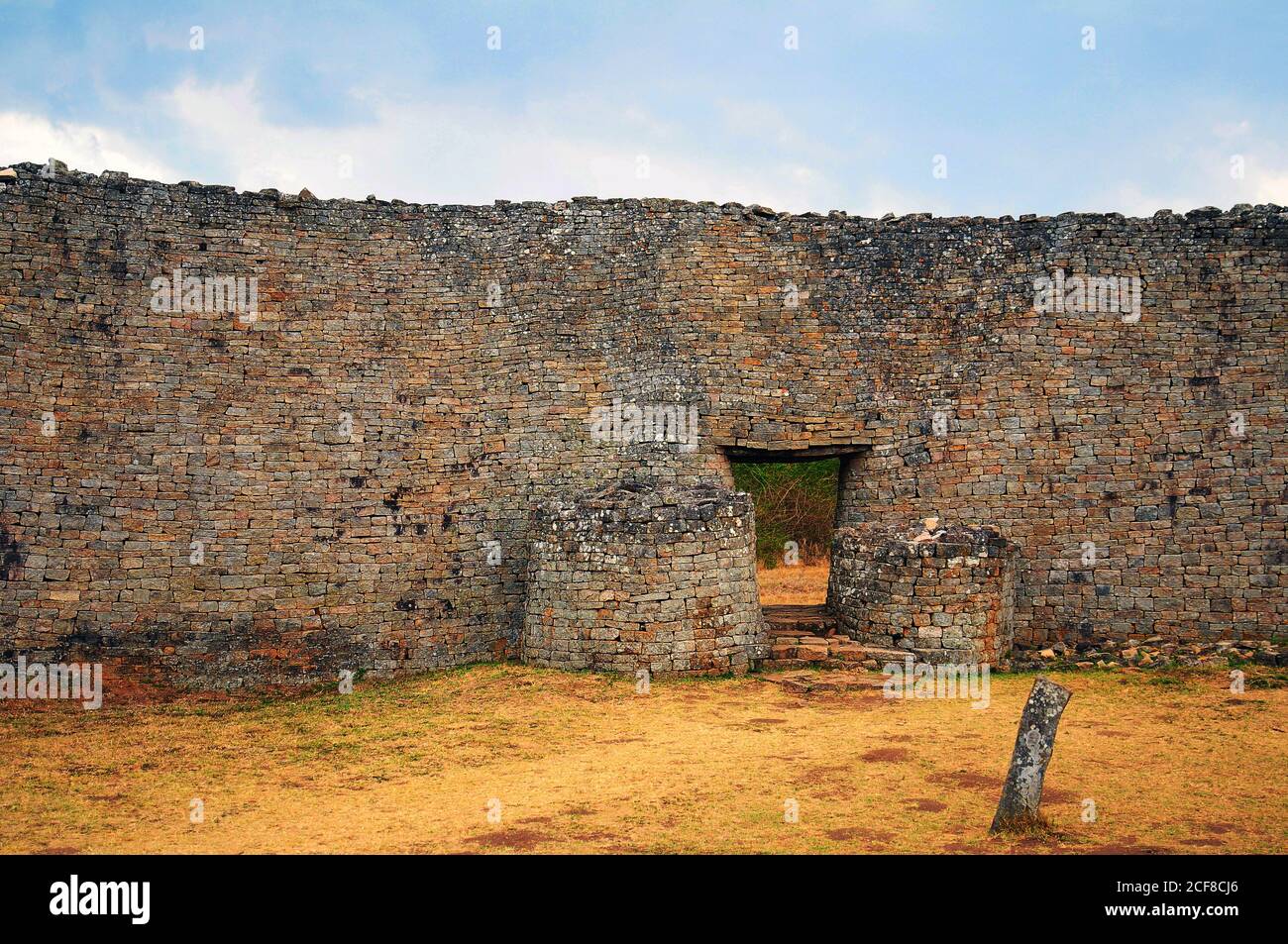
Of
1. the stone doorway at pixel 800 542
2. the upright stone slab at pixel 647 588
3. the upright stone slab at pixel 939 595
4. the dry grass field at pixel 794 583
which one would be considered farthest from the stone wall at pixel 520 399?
the dry grass field at pixel 794 583

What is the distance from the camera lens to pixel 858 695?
1137 centimetres

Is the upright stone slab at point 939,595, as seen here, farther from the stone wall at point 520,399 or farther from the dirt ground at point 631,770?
the stone wall at point 520,399

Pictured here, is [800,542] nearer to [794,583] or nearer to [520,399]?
[794,583]

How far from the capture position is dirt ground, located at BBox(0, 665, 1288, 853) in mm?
6926

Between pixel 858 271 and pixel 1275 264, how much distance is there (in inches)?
240

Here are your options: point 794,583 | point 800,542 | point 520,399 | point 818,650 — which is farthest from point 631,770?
point 800,542

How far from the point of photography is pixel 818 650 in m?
12.5

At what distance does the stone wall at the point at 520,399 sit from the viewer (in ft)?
41.8

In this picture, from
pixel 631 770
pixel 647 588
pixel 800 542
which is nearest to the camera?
pixel 631 770

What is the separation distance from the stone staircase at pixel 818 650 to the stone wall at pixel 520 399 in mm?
2010

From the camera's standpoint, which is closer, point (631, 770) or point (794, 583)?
point (631, 770)

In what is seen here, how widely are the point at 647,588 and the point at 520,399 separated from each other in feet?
13.2

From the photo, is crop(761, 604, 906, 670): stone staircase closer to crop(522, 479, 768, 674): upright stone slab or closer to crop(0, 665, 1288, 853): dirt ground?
crop(522, 479, 768, 674): upright stone slab

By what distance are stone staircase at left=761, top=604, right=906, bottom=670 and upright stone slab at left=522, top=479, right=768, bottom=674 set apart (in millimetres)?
384
